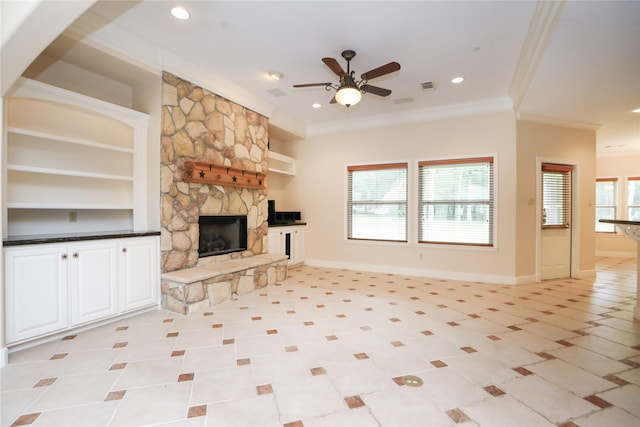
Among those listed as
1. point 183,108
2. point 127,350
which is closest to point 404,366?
point 127,350

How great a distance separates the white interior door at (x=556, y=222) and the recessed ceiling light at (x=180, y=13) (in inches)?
232

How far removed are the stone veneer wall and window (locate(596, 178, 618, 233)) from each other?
938 centimetres

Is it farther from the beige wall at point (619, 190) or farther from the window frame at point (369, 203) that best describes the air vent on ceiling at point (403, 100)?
the beige wall at point (619, 190)

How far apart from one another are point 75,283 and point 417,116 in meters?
5.61

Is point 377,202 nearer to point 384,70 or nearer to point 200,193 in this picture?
point 384,70

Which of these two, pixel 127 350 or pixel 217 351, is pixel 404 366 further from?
pixel 127 350

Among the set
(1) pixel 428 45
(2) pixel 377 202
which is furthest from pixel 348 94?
(2) pixel 377 202

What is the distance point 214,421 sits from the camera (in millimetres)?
1705

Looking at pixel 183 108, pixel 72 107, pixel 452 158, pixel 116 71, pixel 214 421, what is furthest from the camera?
pixel 452 158

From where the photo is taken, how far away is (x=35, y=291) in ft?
8.43

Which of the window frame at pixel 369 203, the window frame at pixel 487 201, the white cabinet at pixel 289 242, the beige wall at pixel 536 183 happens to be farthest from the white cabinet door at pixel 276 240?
the beige wall at pixel 536 183

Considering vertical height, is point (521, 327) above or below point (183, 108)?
below

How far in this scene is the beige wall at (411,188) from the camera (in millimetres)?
4961

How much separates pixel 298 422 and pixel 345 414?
0.95 ft
